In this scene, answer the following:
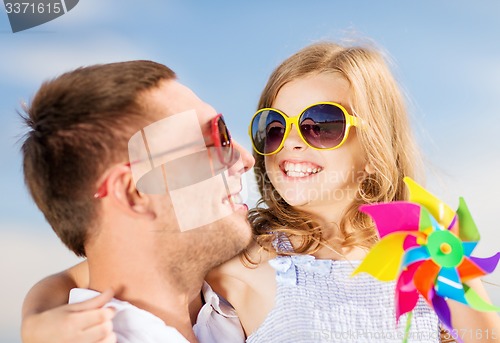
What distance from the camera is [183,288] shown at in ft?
8.27

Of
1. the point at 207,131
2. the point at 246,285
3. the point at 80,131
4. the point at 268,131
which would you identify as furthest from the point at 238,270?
the point at 80,131

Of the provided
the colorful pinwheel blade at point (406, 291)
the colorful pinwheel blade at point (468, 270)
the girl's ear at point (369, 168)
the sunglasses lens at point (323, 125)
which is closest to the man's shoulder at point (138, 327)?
the colorful pinwheel blade at point (406, 291)

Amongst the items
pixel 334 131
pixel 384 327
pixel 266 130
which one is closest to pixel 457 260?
pixel 384 327

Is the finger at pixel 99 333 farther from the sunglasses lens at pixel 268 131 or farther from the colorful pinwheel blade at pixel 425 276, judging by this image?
the sunglasses lens at pixel 268 131

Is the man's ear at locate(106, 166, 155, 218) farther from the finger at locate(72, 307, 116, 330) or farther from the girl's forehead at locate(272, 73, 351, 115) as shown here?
the girl's forehead at locate(272, 73, 351, 115)

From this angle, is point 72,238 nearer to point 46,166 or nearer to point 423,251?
point 46,166

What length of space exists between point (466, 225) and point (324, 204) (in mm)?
883

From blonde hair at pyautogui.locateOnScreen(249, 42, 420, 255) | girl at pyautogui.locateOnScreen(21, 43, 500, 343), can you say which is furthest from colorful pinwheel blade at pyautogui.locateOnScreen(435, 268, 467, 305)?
blonde hair at pyautogui.locateOnScreen(249, 42, 420, 255)

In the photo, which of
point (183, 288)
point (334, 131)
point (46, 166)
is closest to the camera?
point (46, 166)

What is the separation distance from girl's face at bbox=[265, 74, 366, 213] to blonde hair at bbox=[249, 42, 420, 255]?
0.16 ft

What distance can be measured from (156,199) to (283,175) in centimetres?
93

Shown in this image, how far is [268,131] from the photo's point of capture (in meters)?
3.16

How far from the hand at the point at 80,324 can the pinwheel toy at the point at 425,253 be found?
0.90m

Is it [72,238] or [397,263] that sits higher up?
[72,238]
